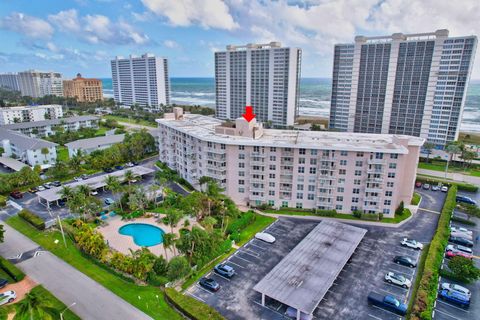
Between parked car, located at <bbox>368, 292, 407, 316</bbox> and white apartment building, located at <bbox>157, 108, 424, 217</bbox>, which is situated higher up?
white apartment building, located at <bbox>157, 108, 424, 217</bbox>

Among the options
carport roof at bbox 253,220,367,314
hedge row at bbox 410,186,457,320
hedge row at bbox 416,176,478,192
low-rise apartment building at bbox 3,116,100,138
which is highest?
low-rise apartment building at bbox 3,116,100,138

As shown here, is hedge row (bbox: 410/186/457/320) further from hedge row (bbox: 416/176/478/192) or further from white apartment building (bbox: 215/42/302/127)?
white apartment building (bbox: 215/42/302/127)

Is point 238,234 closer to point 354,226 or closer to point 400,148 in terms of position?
point 354,226

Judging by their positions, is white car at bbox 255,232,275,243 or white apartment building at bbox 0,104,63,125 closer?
white car at bbox 255,232,275,243

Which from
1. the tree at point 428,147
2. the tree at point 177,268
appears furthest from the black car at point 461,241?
the tree at point 428,147

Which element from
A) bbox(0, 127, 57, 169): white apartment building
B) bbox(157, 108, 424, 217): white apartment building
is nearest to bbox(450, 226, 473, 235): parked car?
bbox(157, 108, 424, 217): white apartment building

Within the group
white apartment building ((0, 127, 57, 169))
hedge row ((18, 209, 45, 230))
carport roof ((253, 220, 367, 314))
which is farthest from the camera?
white apartment building ((0, 127, 57, 169))

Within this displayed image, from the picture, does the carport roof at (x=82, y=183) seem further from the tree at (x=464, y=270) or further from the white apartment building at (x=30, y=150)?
the tree at (x=464, y=270)
